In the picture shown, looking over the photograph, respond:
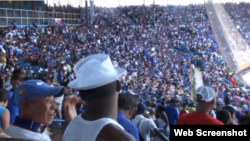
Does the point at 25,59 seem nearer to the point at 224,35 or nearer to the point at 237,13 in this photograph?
the point at 224,35

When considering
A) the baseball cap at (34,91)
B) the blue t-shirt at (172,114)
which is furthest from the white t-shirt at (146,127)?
the blue t-shirt at (172,114)

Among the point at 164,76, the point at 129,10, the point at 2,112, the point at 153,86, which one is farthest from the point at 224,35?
the point at 2,112

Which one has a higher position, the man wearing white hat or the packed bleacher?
the man wearing white hat

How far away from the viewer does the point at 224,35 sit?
18906 mm

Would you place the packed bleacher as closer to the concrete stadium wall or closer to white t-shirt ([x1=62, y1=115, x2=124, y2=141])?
white t-shirt ([x1=62, y1=115, x2=124, y2=141])

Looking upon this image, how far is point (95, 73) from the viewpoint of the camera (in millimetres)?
1319

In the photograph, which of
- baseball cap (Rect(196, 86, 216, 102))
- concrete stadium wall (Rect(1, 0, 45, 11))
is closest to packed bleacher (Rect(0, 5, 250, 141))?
baseball cap (Rect(196, 86, 216, 102))

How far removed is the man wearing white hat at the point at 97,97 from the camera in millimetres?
1271

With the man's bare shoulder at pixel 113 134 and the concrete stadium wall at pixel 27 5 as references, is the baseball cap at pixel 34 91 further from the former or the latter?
the concrete stadium wall at pixel 27 5

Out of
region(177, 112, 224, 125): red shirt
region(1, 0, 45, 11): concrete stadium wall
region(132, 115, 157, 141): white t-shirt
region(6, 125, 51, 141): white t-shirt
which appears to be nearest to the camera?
region(6, 125, 51, 141): white t-shirt

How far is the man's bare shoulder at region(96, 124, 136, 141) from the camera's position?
3.91ft

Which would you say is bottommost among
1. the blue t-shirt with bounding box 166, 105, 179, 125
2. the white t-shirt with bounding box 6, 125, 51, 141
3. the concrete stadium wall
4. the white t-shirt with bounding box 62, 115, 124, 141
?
the blue t-shirt with bounding box 166, 105, 179, 125

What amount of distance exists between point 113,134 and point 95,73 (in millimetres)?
235

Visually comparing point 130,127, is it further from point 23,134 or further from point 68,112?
point 23,134
